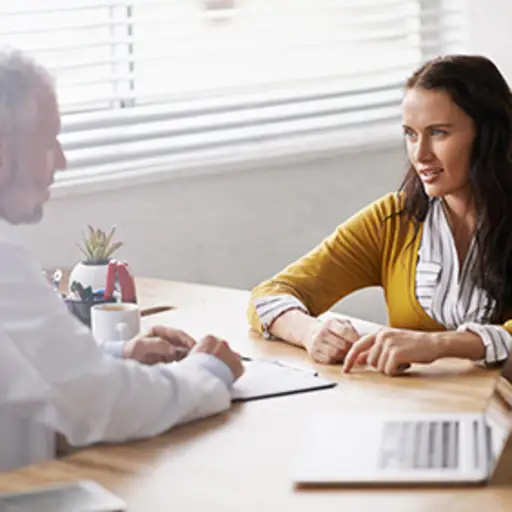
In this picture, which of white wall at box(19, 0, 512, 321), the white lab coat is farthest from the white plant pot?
the white lab coat

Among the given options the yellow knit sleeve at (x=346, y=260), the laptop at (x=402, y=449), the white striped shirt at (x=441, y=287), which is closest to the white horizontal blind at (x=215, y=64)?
the yellow knit sleeve at (x=346, y=260)

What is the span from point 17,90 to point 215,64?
2109mm

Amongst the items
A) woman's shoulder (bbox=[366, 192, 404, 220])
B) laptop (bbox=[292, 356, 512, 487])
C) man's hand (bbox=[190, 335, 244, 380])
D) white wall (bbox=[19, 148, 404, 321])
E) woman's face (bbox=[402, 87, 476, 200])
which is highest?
woman's face (bbox=[402, 87, 476, 200])

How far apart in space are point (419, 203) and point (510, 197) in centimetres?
20

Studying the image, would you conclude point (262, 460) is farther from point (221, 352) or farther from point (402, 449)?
point (221, 352)

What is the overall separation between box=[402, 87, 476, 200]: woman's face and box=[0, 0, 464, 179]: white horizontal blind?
124cm

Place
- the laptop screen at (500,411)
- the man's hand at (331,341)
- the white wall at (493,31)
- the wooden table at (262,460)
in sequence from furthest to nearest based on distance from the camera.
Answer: the white wall at (493,31) → the man's hand at (331,341) → the laptop screen at (500,411) → the wooden table at (262,460)

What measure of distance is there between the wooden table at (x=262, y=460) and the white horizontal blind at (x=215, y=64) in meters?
1.57

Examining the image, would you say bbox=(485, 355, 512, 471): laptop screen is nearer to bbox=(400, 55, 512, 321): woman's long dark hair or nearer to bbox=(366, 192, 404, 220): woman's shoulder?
bbox=(400, 55, 512, 321): woman's long dark hair

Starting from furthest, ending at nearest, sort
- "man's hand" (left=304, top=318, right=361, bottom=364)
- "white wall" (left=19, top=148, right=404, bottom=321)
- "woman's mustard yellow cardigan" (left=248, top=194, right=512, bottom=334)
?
"white wall" (left=19, top=148, right=404, bottom=321), "woman's mustard yellow cardigan" (left=248, top=194, right=512, bottom=334), "man's hand" (left=304, top=318, right=361, bottom=364)

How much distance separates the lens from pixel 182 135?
3.53 metres

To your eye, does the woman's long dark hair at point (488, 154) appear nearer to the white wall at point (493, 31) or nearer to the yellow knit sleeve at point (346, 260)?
the yellow knit sleeve at point (346, 260)

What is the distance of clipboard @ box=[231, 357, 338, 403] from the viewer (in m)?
1.80

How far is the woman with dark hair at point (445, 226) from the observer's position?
7.70 feet
